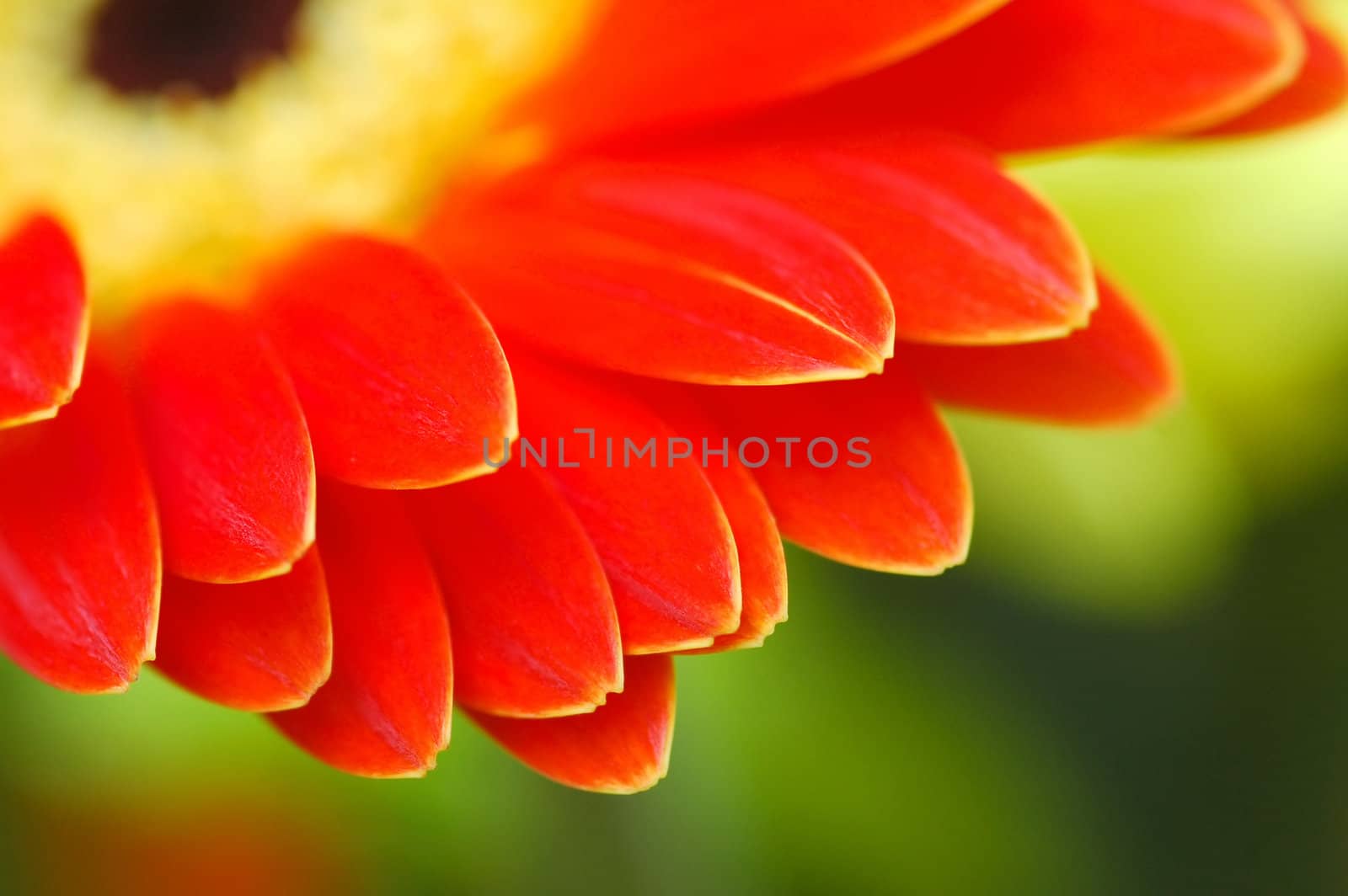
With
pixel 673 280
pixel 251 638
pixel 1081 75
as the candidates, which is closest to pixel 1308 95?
pixel 1081 75

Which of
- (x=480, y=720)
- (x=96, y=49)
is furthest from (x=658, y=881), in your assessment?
(x=96, y=49)

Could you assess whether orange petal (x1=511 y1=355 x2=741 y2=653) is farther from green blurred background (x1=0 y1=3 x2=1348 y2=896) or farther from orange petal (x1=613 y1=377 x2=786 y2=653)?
green blurred background (x1=0 y1=3 x2=1348 y2=896)

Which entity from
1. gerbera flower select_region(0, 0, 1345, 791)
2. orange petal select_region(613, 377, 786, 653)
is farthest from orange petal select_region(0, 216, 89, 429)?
orange petal select_region(613, 377, 786, 653)

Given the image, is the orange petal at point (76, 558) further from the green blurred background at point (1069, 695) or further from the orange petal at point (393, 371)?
the green blurred background at point (1069, 695)

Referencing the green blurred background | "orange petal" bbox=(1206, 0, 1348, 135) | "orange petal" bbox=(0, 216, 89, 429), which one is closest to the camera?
"orange petal" bbox=(0, 216, 89, 429)

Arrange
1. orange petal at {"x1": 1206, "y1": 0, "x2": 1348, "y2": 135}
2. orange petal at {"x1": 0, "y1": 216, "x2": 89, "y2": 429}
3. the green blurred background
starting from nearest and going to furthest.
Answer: orange petal at {"x1": 0, "y1": 216, "x2": 89, "y2": 429}, orange petal at {"x1": 1206, "y1": 0, "x2": 1348, "y2": 135}, the green blurred background

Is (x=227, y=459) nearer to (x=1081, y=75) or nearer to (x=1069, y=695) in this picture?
(x=1081, y=75)

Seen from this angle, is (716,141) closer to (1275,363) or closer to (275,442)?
(275,442)
